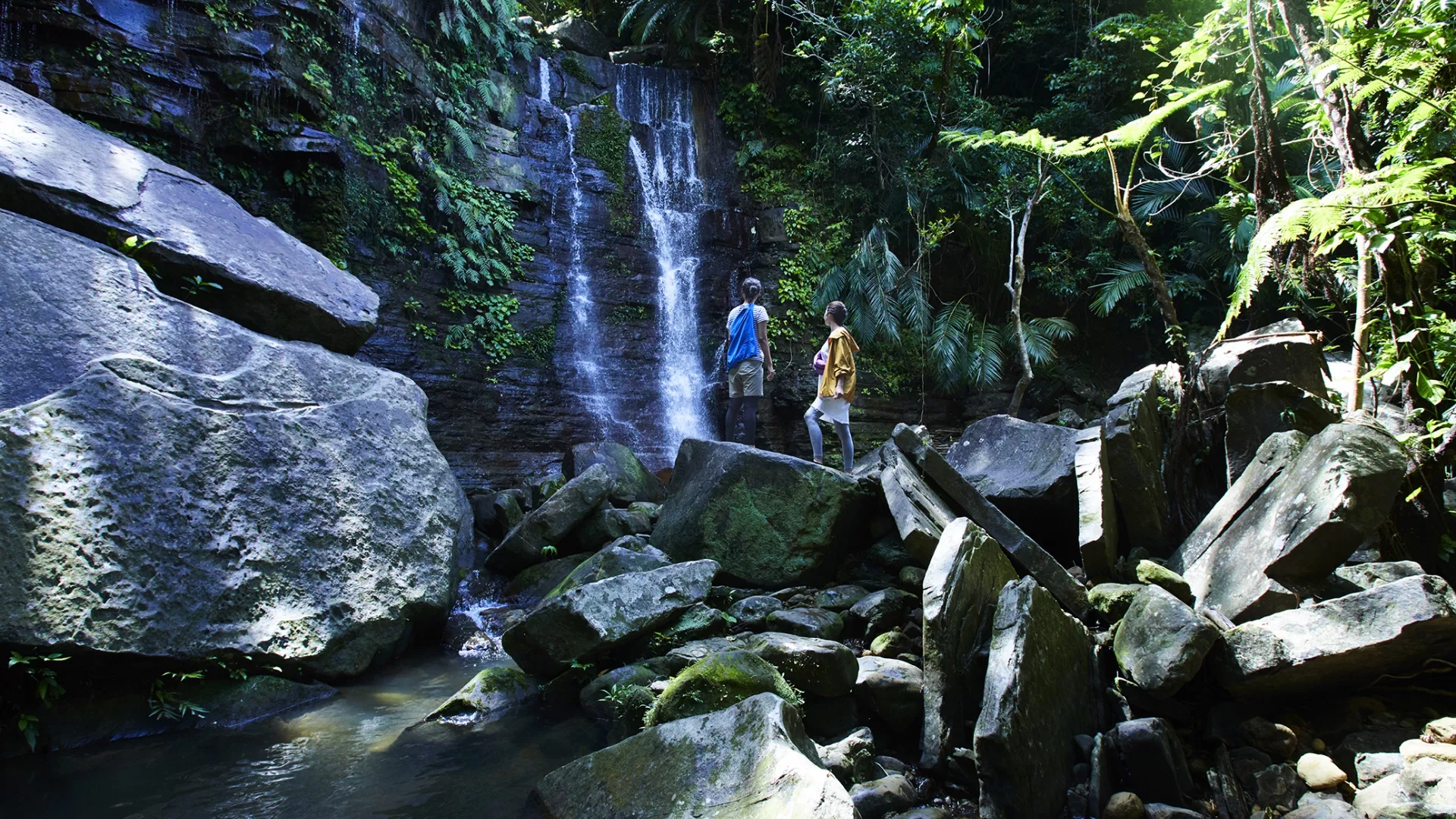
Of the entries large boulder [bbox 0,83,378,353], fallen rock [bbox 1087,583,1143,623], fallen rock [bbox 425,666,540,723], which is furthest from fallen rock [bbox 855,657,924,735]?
large boulder [bbox 0,83,378,353]

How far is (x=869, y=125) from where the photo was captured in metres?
13.7

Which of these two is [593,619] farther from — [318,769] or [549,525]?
[549,525]

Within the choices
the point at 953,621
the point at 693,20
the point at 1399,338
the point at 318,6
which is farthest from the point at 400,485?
the point at 693,20

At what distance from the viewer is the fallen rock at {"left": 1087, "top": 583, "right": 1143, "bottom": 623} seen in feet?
14.0

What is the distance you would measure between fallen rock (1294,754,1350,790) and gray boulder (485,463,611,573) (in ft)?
18.1

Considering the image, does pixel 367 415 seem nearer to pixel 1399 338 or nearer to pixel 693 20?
pixel 1399 338

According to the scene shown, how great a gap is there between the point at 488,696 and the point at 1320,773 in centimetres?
413

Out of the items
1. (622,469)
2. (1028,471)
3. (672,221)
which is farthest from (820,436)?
(672,221)

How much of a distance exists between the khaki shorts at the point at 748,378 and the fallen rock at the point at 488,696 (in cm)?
407

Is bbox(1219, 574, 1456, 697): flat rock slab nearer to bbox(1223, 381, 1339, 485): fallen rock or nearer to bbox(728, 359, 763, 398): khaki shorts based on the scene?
bbox(1223, 381, 1339, 485): fallen rock

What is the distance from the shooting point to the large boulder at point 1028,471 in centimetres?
573

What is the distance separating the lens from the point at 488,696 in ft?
15.3

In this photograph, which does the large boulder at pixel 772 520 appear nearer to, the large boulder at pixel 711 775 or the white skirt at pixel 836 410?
the white skirt at pixel 836 410

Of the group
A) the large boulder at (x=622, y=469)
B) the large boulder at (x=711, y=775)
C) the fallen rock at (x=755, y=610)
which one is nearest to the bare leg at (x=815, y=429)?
the large boulder at (x=622, y=469)
